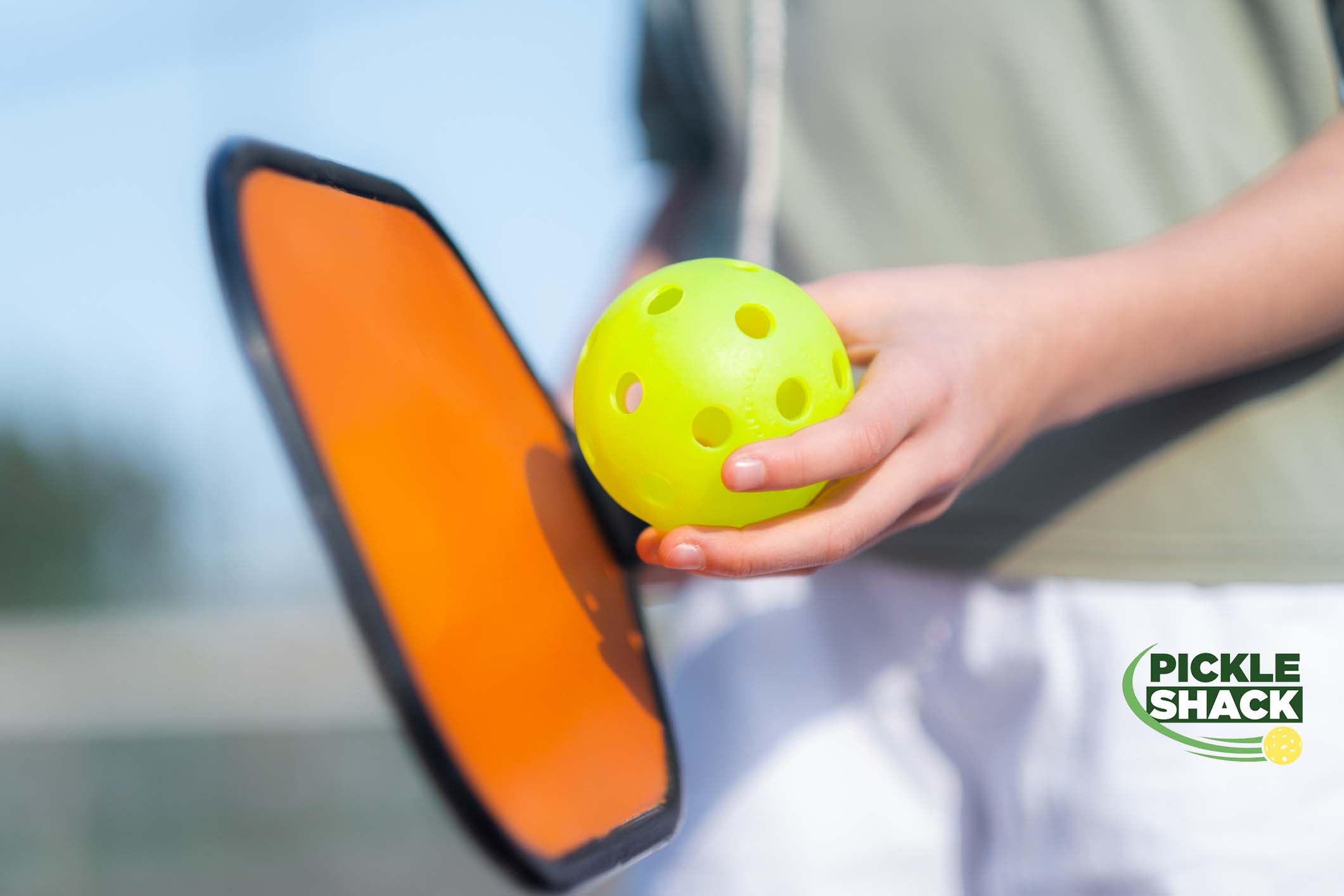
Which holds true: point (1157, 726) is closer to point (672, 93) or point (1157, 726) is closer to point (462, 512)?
point (462, 512)

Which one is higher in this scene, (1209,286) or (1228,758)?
(1209,286)

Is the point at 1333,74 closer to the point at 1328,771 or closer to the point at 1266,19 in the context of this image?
the point at 1266,19

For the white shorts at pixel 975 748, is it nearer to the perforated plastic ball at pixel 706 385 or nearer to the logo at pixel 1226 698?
the logo at pixel 1226 698

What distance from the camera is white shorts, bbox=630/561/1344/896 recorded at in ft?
2.43

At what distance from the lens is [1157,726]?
0.78 metres

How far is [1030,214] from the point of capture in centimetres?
90

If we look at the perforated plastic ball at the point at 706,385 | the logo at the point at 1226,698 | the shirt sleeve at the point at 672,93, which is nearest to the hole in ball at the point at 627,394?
the perforated plastic ball at the point at 706,385

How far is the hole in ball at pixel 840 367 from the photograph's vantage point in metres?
0.65

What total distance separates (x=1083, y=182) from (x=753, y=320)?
1.19 ft

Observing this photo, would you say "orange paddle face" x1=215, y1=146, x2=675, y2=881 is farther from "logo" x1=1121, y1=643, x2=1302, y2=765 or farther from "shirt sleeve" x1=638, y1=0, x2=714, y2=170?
"shirt sleeve" x1=638, y1=0, x2=714, y2=170

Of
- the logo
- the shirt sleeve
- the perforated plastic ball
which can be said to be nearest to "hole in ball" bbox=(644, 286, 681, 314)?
the perforated plastic ball

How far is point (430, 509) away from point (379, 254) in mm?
169

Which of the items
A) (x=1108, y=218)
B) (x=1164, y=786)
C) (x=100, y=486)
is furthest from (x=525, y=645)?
(x=100, y=486)

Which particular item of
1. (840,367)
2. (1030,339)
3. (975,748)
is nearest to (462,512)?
(840,367)
